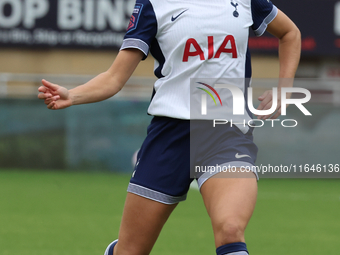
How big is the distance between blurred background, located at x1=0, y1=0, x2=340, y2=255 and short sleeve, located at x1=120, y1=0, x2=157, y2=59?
2.47 m

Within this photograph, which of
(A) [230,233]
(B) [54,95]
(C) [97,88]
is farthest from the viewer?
(C) [97,88]

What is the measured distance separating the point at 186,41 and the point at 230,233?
0.99 metres

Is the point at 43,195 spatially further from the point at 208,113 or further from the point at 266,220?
the point at 208,113

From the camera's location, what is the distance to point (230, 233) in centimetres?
246

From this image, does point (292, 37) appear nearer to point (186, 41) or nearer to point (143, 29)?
point (186, 41)

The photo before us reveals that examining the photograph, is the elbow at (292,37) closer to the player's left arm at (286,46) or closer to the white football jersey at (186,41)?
the player's left arm at (286,46)

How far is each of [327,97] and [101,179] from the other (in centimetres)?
407

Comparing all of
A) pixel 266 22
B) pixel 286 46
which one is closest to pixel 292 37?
pixel 286 46

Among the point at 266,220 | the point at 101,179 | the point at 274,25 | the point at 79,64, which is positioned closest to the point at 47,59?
the point at 79,64

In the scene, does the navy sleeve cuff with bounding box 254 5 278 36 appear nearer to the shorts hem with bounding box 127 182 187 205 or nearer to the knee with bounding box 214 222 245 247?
the shorts hem with bounding box 127 182 187 205

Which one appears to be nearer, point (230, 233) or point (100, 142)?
point (230, 233)

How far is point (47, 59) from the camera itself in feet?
46.8

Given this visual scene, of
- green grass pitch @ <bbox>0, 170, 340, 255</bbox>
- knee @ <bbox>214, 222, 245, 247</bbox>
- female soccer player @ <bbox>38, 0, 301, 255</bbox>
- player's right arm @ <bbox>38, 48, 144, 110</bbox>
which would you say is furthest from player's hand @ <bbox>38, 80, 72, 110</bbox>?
green grass pitch @ <bbox>0, 170, 340, 255</bbox>

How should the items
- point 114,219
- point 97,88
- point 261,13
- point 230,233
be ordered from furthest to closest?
point 114,219 → point 261,13 → point 97,88 → point 230,233
